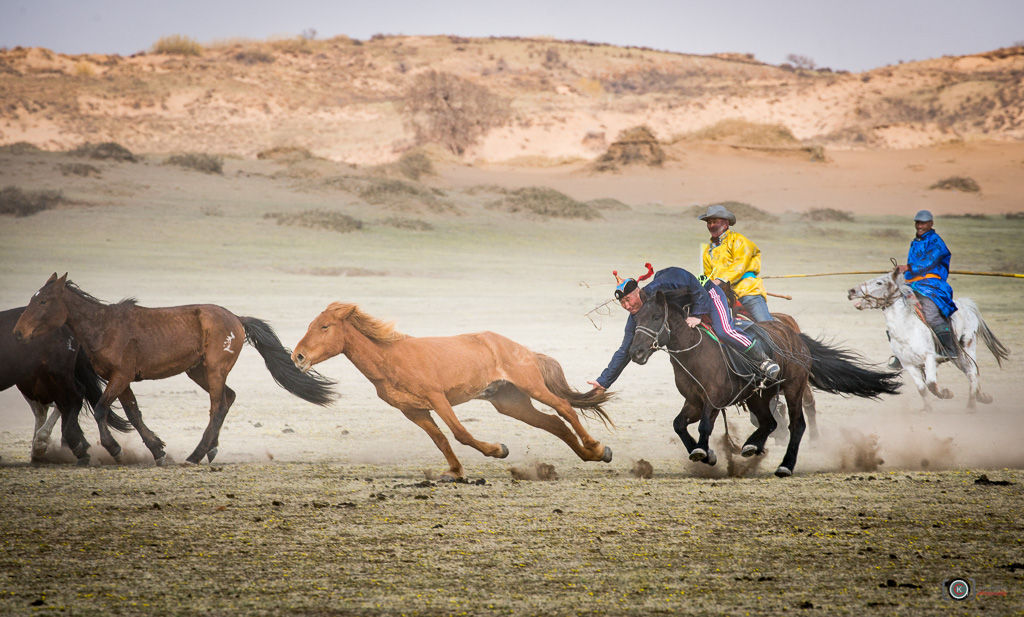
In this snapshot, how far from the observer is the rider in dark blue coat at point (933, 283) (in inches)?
426

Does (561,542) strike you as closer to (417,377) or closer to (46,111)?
(417,377)

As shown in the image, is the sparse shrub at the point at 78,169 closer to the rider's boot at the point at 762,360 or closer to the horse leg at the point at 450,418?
the horse leg at the point at 450,418

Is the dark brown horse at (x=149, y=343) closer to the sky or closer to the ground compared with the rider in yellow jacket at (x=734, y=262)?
closer to the ground

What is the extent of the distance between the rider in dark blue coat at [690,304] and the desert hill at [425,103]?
45232 mm

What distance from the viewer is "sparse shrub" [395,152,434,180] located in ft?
130

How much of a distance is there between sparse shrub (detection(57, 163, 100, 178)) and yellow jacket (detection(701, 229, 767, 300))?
26.8 meters

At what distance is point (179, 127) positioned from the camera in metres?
54.4

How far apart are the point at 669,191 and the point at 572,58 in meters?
38.2

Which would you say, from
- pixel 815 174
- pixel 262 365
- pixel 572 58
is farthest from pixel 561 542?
pixel 572 58

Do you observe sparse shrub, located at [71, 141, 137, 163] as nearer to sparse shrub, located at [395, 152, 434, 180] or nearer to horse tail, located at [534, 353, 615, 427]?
sparse shrub, located at [395, 152, 434, 180]

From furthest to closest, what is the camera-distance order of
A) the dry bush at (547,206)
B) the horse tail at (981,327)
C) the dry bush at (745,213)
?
the dry bush at (745,213), the dry bush at (547,206), the horse tail at (981,327)

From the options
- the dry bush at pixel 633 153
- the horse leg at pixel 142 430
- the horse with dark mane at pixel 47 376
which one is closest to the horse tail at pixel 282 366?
the horse leg at pixel 142 430

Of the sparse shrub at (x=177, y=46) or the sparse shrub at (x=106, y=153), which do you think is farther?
the sparse shrub at (x=177, y=46)

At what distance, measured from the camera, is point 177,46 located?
220 feet
